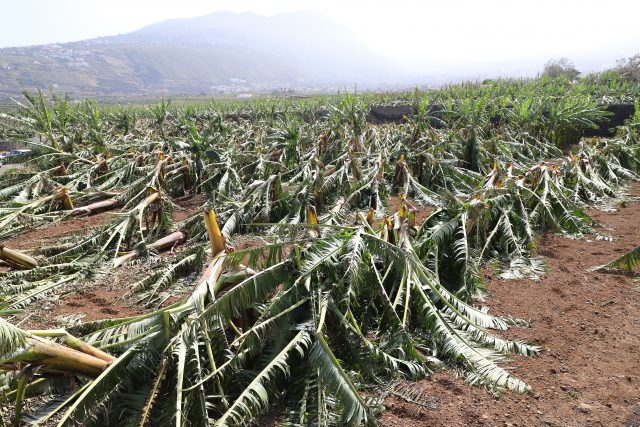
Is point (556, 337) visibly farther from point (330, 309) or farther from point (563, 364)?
point (330, 309)

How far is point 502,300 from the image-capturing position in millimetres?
4203

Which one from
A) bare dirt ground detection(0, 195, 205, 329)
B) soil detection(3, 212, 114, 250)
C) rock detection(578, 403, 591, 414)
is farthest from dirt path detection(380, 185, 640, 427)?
soil detection(3, 212, 114, 250)

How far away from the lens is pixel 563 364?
3.16m

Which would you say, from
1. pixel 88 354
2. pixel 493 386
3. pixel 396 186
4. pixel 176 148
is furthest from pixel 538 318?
pixel 176 148

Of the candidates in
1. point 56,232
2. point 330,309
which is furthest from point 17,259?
point 330,309

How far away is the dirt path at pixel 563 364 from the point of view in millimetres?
2662

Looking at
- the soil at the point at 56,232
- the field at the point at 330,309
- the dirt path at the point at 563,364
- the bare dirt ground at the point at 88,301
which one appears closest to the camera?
the field at the point at 330,309

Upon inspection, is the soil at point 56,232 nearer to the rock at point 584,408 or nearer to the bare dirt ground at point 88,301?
the bare dirt ground at point 88,301

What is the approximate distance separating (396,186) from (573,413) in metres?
6.03

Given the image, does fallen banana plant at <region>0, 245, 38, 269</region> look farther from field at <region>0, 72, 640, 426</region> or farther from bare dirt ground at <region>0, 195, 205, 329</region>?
bare dirt ground at <region>0, 195, 205, 329</region>

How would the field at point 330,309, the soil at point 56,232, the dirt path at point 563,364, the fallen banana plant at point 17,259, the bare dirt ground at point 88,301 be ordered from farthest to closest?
the soil at point 56,232 → the fallen banana plant at point 17,259 → the bare dirt ground at point 88,301 → the dirt path at point 563,364 → the field at point 330,309

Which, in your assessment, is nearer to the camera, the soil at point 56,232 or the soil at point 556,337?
the soil at point 556,337

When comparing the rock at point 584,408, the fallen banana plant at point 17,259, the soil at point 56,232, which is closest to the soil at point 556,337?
the rock at point 584,408

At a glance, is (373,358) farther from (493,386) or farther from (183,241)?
(183,241)
